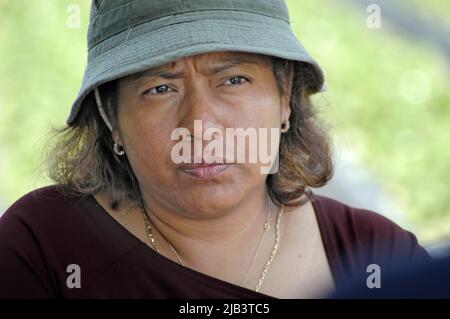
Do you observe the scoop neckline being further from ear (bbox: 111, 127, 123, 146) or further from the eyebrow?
the eyebrow

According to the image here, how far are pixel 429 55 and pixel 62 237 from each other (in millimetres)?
3926

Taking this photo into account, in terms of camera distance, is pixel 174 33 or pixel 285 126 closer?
pixel 174 33

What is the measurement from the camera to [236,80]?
204 centimetres

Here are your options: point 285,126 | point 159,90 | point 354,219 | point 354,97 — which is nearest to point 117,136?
point 159,90

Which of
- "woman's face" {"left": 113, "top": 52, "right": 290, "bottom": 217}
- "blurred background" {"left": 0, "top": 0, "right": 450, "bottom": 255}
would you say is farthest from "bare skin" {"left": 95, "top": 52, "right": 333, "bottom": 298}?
"blurred background" {"left": 0, "top": 0, "right": 450, "bottom": 255}

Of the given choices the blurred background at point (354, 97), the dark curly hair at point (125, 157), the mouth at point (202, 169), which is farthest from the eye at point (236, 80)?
the blurred background at point (354, 97)

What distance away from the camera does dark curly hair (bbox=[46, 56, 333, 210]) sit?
221 cm

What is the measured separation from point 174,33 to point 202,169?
35 centimetres

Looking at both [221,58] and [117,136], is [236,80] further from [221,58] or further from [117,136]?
[117,136]

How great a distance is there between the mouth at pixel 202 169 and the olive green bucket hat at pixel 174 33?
279mm

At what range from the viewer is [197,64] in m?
1.98

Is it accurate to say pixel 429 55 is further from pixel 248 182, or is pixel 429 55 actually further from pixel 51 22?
pixel 248 182

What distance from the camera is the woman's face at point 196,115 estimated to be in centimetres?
198
